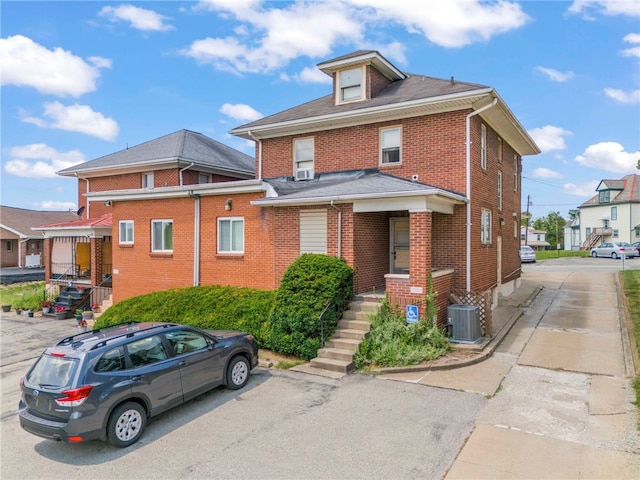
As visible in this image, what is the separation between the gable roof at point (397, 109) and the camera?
1228 cm

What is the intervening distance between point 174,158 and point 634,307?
20234mm

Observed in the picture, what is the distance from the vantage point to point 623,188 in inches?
1969

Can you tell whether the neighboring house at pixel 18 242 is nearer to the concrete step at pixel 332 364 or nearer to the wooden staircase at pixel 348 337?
the wooden staircase at pixel 348 337

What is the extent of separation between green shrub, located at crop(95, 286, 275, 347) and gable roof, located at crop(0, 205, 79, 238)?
31.4 meters

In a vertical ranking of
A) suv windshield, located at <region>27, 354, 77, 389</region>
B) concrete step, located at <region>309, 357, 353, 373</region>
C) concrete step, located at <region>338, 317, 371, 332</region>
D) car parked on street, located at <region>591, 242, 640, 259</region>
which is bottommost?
concrete step, located at <region>309, 357, 353, 373</region>

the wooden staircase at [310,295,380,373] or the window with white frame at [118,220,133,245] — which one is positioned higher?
the window with white frame at [118,220,133,245]

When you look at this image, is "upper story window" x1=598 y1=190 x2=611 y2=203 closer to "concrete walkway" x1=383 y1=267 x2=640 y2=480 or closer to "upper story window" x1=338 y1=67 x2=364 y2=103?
"concrete walkway" x1=383 y1=267 x2=640 y2=480

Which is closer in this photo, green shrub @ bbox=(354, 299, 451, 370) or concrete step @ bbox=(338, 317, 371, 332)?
green shrub @ bbox=(354, 299, 451, 370)

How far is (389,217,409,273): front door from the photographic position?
13.5 meters

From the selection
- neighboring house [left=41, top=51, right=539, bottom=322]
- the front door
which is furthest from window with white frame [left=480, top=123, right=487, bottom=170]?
the front door

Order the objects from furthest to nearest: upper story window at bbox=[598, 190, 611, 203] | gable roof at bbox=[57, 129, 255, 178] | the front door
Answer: upper story window at bbox=[598, 190, 611, 203], gable roof at bbox=[57, 129, 255, 178], the front door

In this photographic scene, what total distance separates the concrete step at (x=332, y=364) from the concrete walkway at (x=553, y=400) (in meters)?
Result: 0.86

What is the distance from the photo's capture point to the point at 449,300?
11758 mm

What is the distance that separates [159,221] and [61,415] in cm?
1054
